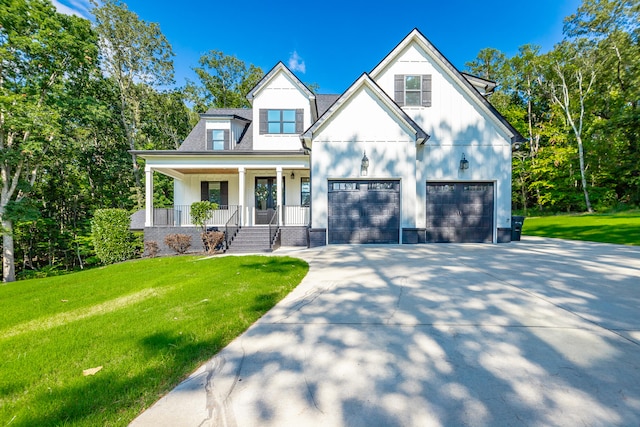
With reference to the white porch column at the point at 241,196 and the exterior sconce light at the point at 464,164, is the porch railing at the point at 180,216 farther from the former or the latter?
the exterior sconce light at the point at 464,164

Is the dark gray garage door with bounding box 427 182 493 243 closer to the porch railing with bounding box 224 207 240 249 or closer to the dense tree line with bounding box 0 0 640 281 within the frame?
the porch railing with bounding box 224 207 240 249

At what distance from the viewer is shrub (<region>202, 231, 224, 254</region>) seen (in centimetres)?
1052

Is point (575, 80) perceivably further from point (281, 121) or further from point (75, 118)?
point (75, 118)

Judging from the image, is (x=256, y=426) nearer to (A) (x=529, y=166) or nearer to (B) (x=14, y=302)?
(B) (x=14, y=302)

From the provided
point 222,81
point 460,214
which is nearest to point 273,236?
point 460,214

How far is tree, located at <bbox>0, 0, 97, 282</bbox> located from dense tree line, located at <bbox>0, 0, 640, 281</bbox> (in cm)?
6

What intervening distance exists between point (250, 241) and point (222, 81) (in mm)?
23174

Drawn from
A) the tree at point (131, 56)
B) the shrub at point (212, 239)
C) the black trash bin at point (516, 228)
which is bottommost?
the shrub at point (212, 239)

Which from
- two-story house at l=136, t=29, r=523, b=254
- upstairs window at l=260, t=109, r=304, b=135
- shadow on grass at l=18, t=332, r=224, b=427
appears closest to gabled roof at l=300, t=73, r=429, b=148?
two-story house at l=136, t=29, r=523, b=254

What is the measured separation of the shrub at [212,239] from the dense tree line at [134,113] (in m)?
10.5

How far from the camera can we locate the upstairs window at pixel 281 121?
13461mm

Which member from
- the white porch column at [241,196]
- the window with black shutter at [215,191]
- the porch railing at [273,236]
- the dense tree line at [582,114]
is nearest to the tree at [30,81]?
the window with black shutter at [215,191]

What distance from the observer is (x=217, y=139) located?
14273mm

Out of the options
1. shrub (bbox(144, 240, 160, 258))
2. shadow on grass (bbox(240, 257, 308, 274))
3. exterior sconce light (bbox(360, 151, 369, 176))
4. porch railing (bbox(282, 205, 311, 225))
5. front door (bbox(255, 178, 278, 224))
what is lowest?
shrub (bbox(144, 240, 160, 258))
